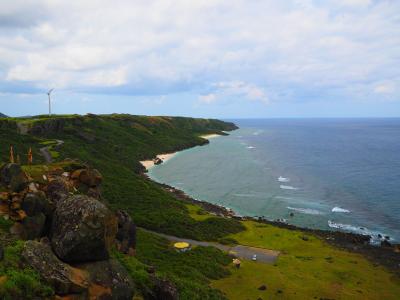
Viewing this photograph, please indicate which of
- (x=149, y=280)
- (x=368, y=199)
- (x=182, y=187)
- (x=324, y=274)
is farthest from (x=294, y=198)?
(x=149, y=280)

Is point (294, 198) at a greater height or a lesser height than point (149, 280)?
lesser

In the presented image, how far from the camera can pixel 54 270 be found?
18734 mm

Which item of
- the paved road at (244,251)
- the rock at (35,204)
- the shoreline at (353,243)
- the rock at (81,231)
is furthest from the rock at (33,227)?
the shoreline at (353,243)

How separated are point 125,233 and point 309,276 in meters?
29.5

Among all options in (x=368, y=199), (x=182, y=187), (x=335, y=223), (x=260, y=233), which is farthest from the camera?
(x=182, y=187)

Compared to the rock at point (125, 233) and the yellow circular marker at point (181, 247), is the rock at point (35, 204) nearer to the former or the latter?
the rock at point (125, 233)

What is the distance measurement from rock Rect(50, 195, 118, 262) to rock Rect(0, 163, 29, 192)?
352 inches

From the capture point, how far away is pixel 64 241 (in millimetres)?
19984

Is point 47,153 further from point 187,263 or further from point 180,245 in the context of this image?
point 187,263

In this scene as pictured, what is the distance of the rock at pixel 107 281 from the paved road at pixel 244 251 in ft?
127

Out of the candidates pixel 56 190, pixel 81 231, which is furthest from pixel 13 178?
pixel 81 231

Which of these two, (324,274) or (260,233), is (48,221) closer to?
(324,274)

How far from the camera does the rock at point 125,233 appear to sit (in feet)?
109

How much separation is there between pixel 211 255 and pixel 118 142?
123 m
